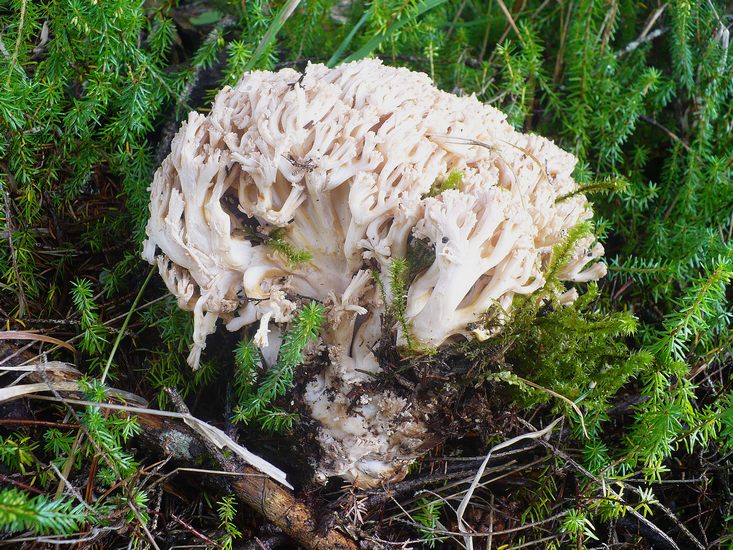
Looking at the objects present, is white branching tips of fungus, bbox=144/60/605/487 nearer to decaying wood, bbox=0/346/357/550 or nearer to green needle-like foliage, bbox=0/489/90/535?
decaying wood, bbox=0/346/357/550

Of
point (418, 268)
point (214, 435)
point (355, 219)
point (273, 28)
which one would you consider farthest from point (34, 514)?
point (273, 28)

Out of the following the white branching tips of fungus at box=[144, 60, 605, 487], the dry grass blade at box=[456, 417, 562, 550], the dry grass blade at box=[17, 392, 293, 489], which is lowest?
the dry grass blade at box=[17, 392, 293, 489]

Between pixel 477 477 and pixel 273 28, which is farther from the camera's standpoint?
pixel 273 28

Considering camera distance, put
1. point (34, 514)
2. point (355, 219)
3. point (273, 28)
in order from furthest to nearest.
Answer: point (273, 28) < point (355, 219) < point (34, 514)

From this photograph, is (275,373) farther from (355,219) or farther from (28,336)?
(28,336)

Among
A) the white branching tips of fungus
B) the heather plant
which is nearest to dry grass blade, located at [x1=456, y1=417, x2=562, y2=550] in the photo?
the heather plant

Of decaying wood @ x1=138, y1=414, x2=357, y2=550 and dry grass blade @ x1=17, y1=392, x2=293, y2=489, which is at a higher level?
dry grass blade @ x1=17, y1=392, x2=293, y2=489
